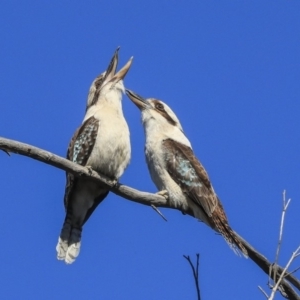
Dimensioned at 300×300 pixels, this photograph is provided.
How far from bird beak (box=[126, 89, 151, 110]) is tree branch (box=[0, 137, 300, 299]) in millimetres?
1860

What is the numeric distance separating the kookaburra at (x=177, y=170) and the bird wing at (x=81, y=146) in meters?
0.76

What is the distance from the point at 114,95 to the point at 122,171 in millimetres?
1057

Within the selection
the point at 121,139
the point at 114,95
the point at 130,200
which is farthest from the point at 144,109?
the point at 130,200

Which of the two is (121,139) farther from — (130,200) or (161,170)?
(130,200)

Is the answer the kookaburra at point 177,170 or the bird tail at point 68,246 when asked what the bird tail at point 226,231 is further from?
the bird tail at point 68,246

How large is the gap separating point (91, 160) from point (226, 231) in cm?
141

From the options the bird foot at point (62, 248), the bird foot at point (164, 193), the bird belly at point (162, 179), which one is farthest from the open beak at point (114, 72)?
the bird foot at point (62, 248)

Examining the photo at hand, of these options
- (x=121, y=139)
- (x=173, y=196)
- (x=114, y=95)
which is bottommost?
(x=173, y=196)

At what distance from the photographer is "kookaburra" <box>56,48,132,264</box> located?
700cm

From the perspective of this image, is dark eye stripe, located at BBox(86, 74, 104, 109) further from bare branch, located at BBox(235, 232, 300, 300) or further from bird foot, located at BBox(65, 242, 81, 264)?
bare branch, located at BBox(235, 232, 300, 300)

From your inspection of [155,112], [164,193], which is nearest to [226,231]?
[164,193]

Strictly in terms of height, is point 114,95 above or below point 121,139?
above

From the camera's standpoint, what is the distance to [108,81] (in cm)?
798

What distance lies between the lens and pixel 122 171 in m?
7.04
